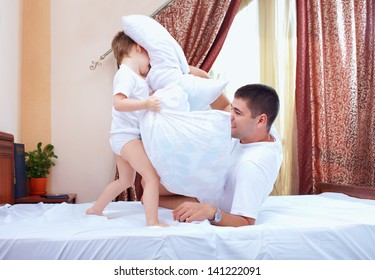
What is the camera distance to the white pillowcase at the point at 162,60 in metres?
1.58

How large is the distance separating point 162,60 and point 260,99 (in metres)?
0.42

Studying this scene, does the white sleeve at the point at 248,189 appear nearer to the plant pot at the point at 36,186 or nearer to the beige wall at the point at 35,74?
the plant pot at the point at 36,186

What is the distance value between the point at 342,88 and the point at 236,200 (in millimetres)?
2170

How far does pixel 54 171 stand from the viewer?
3303 mm

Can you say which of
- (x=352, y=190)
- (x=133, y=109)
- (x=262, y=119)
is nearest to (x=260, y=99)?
(x=262, y=119)

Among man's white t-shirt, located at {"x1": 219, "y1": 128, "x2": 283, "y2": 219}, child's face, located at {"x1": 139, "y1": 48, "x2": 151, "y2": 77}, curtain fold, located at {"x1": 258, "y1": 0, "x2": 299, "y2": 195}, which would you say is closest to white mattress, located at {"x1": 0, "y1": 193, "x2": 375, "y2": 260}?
man's white t-shirt, located at {"x1": 219, "y1": 128, "x2": 283, "y2": 219}

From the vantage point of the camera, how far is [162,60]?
5.22 feet

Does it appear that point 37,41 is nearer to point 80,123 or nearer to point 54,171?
point 80,123

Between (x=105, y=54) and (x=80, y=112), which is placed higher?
(x=105, y=54)

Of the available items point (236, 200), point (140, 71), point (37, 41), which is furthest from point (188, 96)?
point (37, 41)

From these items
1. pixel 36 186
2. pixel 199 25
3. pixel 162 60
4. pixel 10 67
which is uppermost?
pixel 199 25

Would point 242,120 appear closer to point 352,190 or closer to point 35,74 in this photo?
point 352,190

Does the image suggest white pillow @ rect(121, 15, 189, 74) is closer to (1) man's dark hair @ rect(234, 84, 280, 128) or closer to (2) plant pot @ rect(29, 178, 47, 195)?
(1) man's dark hair @ rect(234, 84, 280, 128)

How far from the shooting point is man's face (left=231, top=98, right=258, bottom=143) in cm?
164
